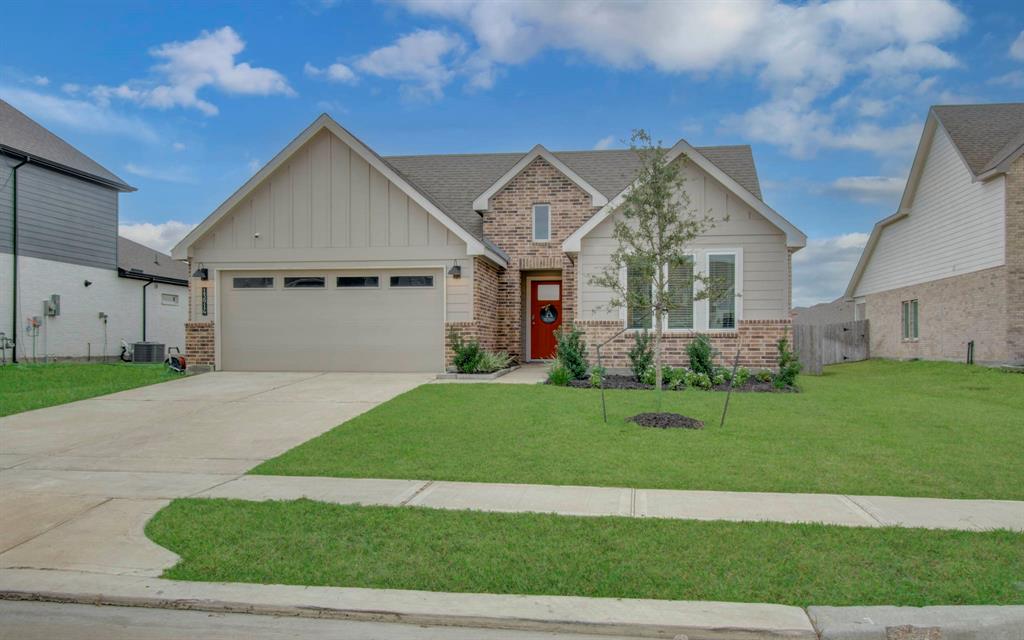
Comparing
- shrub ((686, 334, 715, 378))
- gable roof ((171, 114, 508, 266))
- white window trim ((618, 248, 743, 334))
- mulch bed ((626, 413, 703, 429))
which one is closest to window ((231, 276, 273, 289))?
gable roof ((171, 114, 508, 266))

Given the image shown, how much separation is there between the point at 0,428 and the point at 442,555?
28.3 ft

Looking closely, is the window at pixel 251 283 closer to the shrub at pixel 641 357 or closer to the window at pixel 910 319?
the shrub at pixel 641 357

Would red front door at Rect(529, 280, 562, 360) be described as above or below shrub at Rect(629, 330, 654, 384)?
above

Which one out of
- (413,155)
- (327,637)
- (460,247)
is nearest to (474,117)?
(460,247)

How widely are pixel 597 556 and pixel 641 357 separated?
10.2 m

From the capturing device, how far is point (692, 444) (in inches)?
335

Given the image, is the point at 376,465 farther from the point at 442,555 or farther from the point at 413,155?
the point at 413,155

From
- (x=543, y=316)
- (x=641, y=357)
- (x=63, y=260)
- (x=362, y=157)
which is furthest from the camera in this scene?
(x=63, y=260)

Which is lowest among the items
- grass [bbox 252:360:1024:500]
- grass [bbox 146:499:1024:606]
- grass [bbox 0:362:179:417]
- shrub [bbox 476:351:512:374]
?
grass [bbox 146:499:1024:606]

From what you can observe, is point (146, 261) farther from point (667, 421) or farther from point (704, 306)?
point (667, 421)

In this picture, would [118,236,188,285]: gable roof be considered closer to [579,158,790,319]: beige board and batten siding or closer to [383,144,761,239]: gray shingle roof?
[383,144,761,239]: gray shingle roof

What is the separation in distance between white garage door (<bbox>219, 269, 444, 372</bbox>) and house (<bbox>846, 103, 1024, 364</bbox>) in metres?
14.4

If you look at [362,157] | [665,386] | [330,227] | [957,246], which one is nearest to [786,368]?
[665,386]

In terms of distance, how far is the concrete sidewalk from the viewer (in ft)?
18.6
